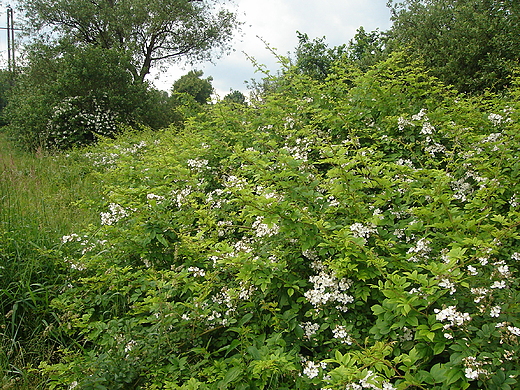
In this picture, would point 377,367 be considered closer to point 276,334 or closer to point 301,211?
point 276,334

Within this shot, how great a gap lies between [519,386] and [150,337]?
184 centimetres

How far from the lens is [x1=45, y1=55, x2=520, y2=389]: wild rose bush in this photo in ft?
5.39

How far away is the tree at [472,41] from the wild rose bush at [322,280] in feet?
20.4

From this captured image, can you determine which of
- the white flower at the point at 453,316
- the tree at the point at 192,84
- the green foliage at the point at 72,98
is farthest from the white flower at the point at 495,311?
the tree at the point at 192,84

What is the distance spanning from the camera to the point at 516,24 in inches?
341

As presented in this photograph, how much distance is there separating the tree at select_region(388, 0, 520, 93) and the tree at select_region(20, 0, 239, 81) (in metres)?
11.3

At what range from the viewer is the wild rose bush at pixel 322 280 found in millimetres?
1642

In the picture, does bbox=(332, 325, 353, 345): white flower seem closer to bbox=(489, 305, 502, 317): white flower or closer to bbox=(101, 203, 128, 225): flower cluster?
bbox=(489, 305, 502, 317): white flower

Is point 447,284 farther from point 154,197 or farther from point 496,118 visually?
point 496,118

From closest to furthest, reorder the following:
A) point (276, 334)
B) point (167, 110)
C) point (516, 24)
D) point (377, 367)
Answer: point (377, 367), point (276, 334), point (516, 24), point (167, 110)

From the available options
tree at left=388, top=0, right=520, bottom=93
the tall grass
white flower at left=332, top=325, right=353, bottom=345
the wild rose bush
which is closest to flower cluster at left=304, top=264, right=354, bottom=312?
the wild rose bush

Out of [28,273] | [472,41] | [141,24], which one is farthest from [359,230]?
[141,24]

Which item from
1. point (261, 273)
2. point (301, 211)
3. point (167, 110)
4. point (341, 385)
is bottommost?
point (341, 385)

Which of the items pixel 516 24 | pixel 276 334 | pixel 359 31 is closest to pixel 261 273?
pixel 276 334
